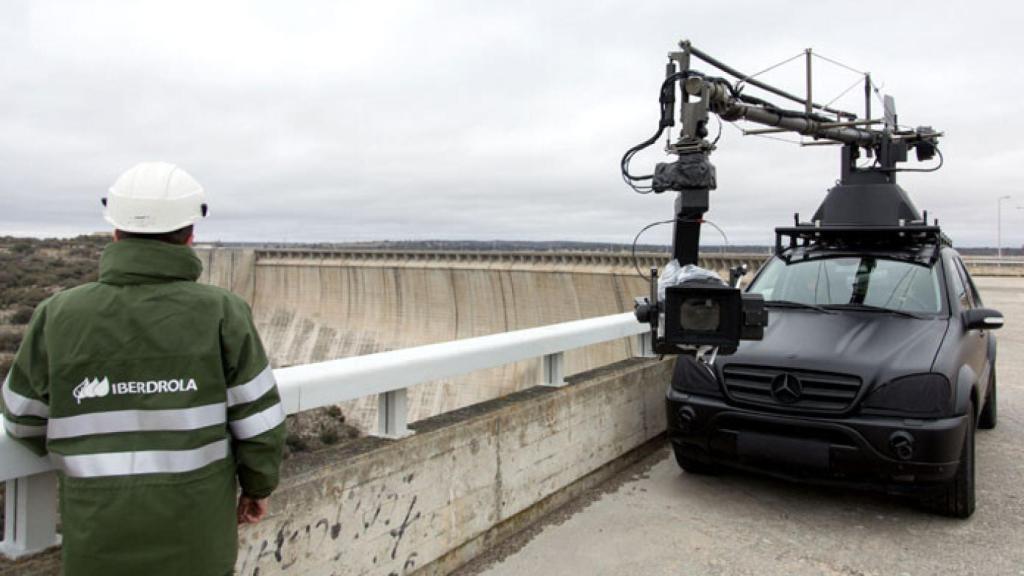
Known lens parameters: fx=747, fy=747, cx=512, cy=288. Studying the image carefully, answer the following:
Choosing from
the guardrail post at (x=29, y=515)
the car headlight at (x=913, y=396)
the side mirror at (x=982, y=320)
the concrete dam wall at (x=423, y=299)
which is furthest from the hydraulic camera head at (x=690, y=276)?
the concrete dam wall at (x=423, y=299)

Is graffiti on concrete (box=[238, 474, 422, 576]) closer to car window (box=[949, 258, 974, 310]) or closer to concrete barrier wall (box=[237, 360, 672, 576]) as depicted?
concrete barrier wall (box=[237, 360, 672, 576])

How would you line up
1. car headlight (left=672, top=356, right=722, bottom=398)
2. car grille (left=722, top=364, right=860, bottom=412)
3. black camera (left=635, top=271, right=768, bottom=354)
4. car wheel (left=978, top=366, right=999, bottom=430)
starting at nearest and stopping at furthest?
black camera (left=635, top=271, right=768, bottom=354) → car grille (left=722, top=364, right=860, bottom=412) → car headlight (left=672, top=356, right=722, bottom=398) → car wheel (left=978, top=366, right=999, bottom=430)

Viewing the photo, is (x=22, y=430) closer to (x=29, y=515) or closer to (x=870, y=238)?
(x=29, y=515)

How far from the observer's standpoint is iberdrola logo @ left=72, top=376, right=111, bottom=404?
1950 mm

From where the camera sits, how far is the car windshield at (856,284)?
17.1 feet

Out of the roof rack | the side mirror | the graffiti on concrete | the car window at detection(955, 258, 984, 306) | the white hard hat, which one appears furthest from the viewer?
the car window at detection(955, 258, 984, 306)

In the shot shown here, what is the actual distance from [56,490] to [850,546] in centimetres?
391

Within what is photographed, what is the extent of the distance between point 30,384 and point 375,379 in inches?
60.2

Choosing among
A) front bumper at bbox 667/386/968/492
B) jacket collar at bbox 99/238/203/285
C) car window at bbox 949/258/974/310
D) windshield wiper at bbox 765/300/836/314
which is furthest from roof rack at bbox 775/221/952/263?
jacket collar at bbox 99/238/203/285

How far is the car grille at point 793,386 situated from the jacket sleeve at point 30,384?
3.83m

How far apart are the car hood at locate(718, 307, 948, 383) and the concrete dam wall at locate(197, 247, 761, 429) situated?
30827 mm

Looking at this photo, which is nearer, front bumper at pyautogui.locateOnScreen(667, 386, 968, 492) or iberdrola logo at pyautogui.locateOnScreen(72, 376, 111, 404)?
iberdrola logo at pyautogui.locateOnScreen(72, 376, 111, 404)

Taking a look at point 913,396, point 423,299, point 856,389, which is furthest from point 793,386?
point 423,299

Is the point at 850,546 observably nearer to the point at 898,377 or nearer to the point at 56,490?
the point at 898,377
